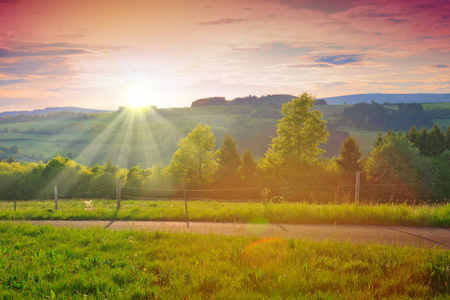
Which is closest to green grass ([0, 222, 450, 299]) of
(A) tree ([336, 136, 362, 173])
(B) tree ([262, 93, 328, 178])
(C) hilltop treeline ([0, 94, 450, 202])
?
(C) hilltop treeline ([0, 94, 450, 202])

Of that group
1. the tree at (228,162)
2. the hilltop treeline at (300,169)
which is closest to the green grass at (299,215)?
the hilltop treeline at (300,169)

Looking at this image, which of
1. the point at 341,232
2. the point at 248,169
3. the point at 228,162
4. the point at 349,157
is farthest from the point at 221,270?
the point at 228,162

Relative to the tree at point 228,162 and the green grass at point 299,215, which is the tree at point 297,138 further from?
the green grass at point 299,215

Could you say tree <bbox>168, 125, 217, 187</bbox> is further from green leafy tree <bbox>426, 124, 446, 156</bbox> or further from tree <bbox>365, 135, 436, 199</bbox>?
green leafy tree <bbox>426, 124, 446, 156</bbox>

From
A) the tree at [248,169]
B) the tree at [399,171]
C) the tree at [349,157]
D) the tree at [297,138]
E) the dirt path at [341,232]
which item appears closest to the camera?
the dirt path at [341,232]

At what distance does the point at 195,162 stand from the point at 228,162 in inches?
241

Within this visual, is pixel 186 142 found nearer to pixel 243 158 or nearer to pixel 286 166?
pixel 243 158

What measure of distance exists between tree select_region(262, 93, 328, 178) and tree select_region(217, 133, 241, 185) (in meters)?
8.47

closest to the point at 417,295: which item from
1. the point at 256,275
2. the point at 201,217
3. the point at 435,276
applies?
the point at 435,276

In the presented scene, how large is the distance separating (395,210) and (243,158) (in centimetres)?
4253

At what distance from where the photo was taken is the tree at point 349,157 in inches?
1909

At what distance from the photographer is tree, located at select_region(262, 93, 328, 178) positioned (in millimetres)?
46656

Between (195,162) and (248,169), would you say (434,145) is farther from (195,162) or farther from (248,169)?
(195,162)

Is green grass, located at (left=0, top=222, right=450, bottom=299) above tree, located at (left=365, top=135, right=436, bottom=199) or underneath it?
above
